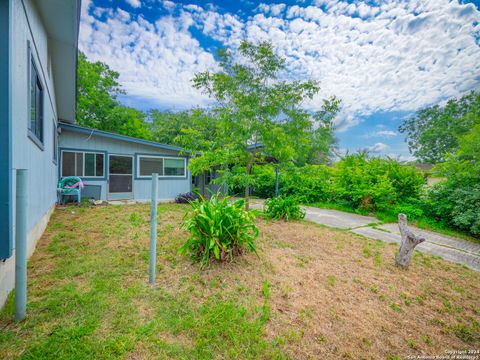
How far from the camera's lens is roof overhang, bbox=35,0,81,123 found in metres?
3.71

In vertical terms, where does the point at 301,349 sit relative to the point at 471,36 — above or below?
below

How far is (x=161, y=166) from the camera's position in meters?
10.2

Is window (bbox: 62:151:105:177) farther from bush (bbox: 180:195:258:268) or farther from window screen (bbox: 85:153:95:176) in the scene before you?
bush (bbox: 180:195:258:268)

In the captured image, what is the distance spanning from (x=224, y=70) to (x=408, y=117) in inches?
1481

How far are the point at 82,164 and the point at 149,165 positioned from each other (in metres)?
2.51

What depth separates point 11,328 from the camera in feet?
5.46

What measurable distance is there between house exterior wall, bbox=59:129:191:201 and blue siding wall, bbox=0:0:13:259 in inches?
305

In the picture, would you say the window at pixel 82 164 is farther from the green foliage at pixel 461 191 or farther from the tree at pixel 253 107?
the green foliage at pixel 461 191

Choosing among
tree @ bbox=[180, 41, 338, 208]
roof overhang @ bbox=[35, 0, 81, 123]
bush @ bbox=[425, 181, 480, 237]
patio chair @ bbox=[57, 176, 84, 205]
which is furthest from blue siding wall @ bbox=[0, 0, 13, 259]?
bush @ bbox=[425, 181, 480, 237]

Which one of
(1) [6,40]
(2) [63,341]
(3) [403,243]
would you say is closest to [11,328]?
(2) [63,341]

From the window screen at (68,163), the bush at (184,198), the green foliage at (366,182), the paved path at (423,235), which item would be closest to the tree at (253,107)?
the green foliage at (366,182)

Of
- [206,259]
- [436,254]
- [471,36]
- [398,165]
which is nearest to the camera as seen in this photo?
[206,259]

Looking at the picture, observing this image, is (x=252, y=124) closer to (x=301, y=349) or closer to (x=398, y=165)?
(x=301, y=349)

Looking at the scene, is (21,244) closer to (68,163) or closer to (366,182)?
(68,163)
